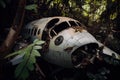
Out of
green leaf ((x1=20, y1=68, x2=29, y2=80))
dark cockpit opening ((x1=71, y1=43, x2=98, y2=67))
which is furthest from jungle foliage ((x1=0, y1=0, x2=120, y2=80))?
green leaf ((x1=20, y1=68, x2=29, y2=80))

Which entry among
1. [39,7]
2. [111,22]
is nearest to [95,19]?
[111,22]

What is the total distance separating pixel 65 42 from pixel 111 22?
148 inches

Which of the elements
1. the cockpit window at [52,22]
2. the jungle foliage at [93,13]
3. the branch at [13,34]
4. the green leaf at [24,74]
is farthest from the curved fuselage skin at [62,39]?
the green leaf at [24,74]

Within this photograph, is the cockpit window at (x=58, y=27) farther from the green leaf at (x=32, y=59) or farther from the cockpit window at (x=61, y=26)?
the green leaf at (x=32, y=59)

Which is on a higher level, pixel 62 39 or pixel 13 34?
pixel 13 34

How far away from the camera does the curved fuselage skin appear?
6.97 m

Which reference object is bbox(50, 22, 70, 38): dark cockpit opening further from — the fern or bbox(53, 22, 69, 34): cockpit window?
the fern

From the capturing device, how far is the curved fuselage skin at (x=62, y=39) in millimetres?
6973

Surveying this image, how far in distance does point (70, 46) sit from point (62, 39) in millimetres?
624

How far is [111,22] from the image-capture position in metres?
10.2

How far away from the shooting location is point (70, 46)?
697cm

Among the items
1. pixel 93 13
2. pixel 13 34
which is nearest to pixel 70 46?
pixel 13 34

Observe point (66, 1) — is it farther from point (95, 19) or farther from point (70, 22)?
point (70, 22)

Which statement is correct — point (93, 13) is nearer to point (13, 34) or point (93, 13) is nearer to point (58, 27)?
point (58, 27)
